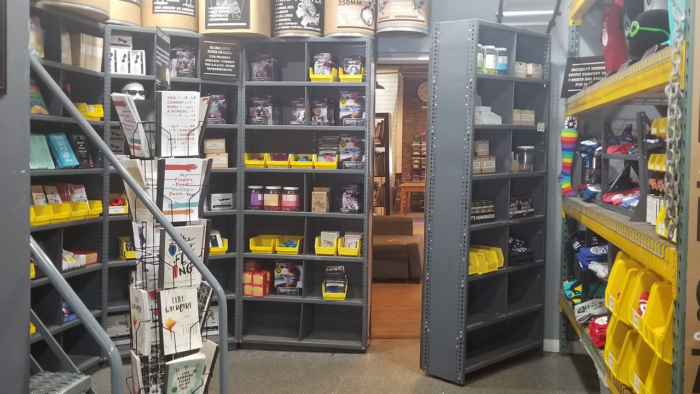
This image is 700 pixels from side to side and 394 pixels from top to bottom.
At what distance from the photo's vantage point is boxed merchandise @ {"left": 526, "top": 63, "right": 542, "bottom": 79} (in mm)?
4770

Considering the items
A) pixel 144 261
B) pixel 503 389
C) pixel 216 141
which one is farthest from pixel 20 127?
pixel 503 389

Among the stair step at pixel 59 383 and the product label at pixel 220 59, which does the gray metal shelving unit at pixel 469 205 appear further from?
the stair step at pixel 59 383

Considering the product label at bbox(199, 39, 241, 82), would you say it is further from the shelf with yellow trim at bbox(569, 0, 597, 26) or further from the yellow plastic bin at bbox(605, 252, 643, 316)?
the yellow plastic bin at bbox(605, 252, 643, 316)

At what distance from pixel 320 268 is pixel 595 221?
2694 mm

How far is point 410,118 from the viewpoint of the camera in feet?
52.7

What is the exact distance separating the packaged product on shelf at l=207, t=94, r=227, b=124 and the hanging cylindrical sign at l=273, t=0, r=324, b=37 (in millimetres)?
717

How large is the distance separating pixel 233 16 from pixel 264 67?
0.51m

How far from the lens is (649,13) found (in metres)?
2.69

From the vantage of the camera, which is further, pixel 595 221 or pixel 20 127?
Result: pixel 595 221

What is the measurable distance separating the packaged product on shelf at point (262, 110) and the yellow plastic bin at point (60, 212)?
63.1 inches

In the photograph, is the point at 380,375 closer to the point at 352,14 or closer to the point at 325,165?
the point at 325,165

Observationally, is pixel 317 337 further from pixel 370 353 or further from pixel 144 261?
pixel 144 261

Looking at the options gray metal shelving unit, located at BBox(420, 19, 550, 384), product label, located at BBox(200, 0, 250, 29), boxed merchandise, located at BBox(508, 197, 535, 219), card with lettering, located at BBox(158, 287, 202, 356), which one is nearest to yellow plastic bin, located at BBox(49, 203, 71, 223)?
card with lettering, located at BBox(158, 287, 202, 356)

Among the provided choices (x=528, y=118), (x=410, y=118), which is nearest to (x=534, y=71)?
(x=528, y=118)
